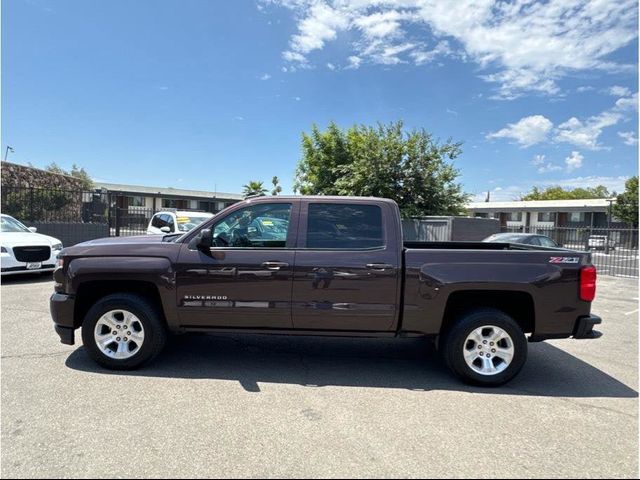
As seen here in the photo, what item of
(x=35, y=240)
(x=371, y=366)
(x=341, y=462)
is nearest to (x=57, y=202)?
(x=35, y=240)

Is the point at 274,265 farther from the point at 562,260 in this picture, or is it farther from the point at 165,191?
the point at 165,191

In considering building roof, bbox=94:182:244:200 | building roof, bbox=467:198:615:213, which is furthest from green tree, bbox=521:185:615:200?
building roof, bbox=94:182:244:200

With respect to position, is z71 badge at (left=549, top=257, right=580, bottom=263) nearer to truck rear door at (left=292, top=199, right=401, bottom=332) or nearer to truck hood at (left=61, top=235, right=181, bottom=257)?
truck rear door at (left=292, top=199, right=401, bottom=332)

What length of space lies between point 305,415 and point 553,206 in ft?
179

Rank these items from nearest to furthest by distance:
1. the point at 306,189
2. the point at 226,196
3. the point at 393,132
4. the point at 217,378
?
the point at 217,378
the point at 393,132
the point at 306,189
the point at 226,196

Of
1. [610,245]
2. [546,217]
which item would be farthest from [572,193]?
[610,245]

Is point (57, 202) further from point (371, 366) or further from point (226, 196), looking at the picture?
point (226, 196)

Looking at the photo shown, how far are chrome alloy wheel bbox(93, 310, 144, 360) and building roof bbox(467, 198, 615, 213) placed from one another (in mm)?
38499

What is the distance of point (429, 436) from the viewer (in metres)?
3.28

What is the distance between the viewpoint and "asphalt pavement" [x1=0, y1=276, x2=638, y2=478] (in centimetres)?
287

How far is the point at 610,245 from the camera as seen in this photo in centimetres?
1917

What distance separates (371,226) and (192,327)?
222 cm

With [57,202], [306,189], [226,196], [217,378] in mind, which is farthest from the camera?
[226,196]

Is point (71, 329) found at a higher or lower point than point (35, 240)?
lower
